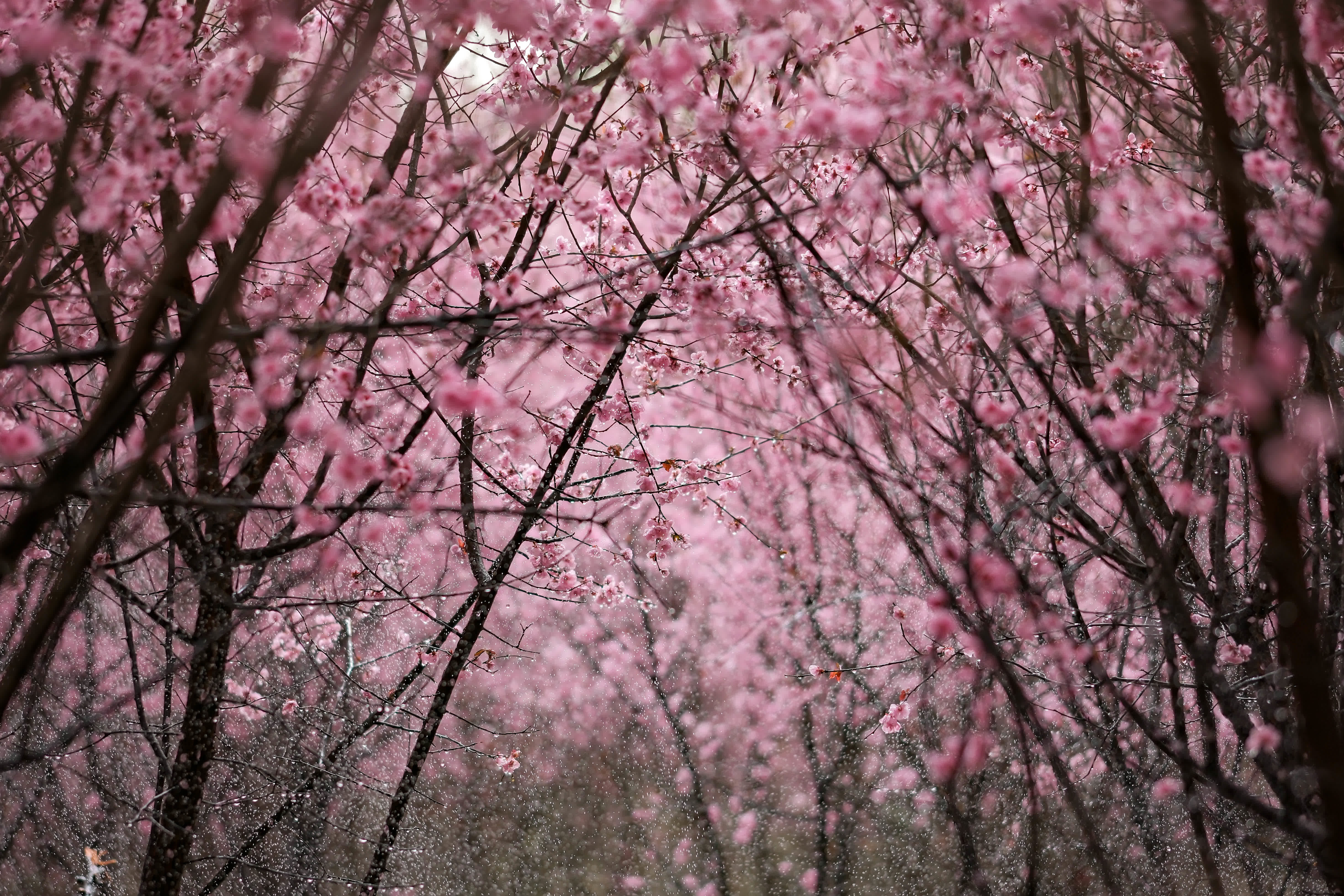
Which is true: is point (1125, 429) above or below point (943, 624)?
above

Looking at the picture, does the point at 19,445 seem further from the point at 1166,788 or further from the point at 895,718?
the point at 1166,788

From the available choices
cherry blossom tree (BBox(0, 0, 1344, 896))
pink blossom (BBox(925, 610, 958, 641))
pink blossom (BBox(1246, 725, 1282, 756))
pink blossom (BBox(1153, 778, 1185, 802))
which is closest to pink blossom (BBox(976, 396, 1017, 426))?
cherry blossom tree (BBox(0, 0, 1344, 896))

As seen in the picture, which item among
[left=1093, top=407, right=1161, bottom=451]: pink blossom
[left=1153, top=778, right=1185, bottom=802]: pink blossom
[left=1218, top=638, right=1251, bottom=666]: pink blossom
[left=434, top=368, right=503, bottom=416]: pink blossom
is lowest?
[left=1153, top=778, right=1185, bottom=802]: pink blossom

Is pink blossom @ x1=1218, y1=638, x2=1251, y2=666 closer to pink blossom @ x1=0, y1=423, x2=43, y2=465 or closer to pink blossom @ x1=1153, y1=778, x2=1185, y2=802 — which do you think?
pink blossom @ x1=1153, y1=778, x2=1185, y2=802

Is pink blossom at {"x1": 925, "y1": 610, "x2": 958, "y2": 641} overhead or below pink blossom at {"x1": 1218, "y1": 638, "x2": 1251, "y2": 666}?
below

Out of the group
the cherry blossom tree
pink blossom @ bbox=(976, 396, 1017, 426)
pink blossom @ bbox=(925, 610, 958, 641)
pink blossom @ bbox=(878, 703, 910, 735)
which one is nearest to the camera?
A: the cherry blossom tree

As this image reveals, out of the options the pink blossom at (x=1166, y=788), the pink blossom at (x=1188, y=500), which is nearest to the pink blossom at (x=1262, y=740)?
the pink blossom at (x=1188, y=500)

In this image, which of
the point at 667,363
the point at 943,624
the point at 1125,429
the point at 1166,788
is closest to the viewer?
the point at 943,624

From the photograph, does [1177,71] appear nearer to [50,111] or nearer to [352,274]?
[352,274]

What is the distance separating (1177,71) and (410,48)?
2.52 metres

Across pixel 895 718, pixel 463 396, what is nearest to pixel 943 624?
pixel 463 396

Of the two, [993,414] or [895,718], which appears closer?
[993,414]

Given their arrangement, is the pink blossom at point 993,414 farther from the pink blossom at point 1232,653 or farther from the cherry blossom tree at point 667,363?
the pink blossom at point 1232,653

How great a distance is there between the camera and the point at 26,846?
5566 millimetres
